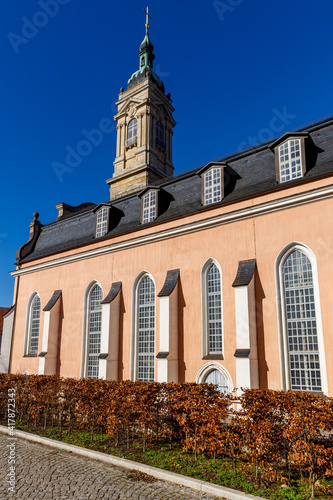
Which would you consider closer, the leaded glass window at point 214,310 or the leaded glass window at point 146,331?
the leaded glass window at point 214,310

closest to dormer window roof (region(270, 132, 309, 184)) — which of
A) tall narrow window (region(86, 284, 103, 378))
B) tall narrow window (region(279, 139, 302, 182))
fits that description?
tall narrow window (region(279, 139, 302, 182))

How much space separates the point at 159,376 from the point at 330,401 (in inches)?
358

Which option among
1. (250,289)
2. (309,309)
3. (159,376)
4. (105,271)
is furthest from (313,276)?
(105,271)


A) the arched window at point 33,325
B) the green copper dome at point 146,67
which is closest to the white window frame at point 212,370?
the arched window at point 33,325

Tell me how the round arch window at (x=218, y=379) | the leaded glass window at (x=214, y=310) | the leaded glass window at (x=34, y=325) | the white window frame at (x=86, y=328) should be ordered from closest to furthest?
the round arch window at (x=218, y=379) < the leaded glass window at (x=214, y=310) < the white window frame at (x=86, y=328) < the leaded glass window at (x=34, y=325)

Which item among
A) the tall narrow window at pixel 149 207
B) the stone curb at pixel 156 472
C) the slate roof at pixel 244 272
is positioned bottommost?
the stone curb at pixel 156 472

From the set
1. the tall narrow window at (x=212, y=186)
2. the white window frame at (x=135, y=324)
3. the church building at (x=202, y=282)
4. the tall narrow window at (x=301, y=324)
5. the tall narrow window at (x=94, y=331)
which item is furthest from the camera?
the tall narrow window at (x=94, y=331)

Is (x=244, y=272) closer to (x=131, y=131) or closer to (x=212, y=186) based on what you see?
(x=212, y=186)

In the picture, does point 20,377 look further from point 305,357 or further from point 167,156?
point 167,156

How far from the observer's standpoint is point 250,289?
572 inches

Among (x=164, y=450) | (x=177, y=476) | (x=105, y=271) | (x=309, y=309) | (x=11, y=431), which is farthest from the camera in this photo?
(x=105, y=271)

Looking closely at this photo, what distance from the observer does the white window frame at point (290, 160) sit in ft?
48.8

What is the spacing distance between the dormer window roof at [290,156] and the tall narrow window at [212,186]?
9.51 feet

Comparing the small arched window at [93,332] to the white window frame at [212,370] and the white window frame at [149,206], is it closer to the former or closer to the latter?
the white window frame at [149,206]
